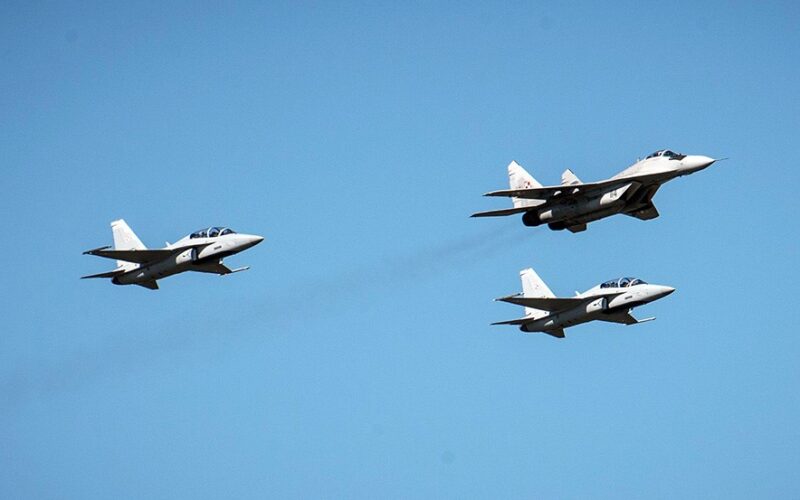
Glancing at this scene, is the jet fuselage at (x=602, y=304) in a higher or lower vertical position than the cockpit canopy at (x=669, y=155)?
lower

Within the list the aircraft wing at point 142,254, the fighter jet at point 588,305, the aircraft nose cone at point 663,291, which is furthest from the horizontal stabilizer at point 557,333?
the aircraft wing at point 142,254

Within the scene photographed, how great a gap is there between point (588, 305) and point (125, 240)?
89.0ft

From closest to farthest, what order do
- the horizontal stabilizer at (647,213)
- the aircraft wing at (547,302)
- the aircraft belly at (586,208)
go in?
the aircraft belly at (586,208)
the horizontal stabilizer at (647,213)
the aircraft wing at (547,302)

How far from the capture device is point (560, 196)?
82812 millimetres

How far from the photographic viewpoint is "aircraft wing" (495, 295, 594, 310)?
286 ft

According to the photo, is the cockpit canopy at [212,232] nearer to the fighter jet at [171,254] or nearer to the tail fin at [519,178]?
the fighter jet at [171,254]

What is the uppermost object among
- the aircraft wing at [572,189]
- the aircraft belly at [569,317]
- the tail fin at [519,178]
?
the tail fin at [519,178]

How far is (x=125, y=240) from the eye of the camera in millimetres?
83812

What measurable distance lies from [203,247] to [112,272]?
5.91 meters

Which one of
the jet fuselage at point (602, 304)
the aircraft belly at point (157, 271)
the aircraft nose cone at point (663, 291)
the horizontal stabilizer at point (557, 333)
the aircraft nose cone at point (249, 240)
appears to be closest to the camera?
the aircraft nose cone at point (249, 240)

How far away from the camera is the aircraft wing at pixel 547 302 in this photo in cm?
8731

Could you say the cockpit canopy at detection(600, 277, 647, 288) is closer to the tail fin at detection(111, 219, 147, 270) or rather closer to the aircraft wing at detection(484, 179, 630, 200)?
the aircraft wing at detection(484, 179, 630, 200)

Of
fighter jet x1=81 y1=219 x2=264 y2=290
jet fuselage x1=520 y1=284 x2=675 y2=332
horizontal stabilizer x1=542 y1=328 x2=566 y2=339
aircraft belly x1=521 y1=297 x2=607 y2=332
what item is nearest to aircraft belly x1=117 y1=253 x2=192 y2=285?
fighter jet x1=81 y1=219 x2=264 y2=290

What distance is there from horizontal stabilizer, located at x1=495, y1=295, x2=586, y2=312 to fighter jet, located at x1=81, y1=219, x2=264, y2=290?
16.6 m
